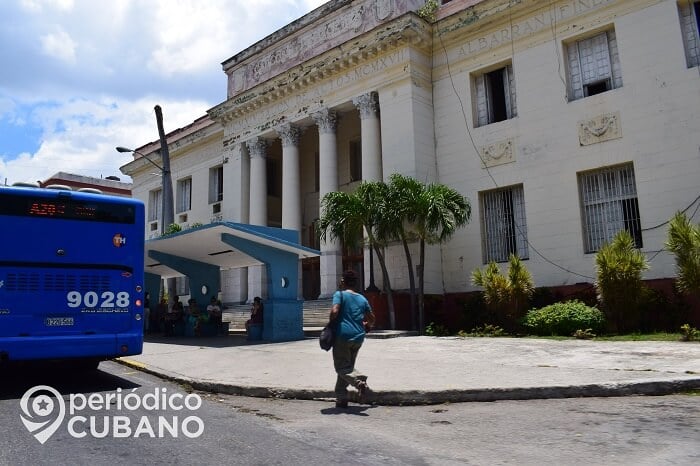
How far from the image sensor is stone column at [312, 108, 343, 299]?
2064 centimetres

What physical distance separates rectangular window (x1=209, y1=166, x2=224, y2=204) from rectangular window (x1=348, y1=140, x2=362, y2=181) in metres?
7.72

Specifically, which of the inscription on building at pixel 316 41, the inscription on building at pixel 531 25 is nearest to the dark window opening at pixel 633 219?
the inscription on building at pixel 531 25

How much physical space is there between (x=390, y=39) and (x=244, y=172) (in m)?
9.94

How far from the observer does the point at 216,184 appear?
29.4 meters

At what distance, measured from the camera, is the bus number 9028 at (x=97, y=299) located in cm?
792

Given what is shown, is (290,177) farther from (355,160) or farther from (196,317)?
(196,317)

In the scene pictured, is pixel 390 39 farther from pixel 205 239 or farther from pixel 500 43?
pixel 205 239

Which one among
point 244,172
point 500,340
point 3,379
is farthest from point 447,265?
point 3,379

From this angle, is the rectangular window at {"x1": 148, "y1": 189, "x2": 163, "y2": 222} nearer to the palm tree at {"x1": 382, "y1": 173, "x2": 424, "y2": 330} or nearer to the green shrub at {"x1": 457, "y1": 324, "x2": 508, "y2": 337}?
the palm tree at {"x1": 382, "y1": 173, "x2": 424, "y2": 330}

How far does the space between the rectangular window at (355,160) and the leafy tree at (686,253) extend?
14.4 meters

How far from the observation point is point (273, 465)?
4266mm

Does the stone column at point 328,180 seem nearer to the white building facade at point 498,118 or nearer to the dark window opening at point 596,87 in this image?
the white building facade at point 498,118

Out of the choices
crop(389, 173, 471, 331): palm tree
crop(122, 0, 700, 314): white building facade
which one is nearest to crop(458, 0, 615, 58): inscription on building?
crop(122, 0, 700, 314): white building facade

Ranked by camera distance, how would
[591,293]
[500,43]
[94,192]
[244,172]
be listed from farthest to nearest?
[244,172] < [500,43] < [591,293] < [94,192]
